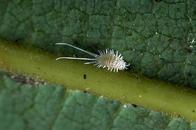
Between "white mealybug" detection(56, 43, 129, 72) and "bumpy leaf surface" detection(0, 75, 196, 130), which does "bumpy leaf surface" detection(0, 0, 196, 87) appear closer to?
"white mealybug" detection(56, 43, 129, 72)

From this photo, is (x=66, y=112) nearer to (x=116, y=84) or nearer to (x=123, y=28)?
(x=116, y=84)

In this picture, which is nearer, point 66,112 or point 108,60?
point 66,112

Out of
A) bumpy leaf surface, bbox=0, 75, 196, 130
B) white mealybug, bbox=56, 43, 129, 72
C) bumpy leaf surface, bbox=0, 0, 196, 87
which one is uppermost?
bumpy leaf surface, bbox=0, 0, 196, 87

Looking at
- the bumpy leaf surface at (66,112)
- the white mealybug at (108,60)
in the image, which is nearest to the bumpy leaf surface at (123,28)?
the white mealybug at (108,60)

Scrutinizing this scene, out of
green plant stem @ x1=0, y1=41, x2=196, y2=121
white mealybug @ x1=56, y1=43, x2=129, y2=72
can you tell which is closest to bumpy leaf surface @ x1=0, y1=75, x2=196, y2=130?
green plant stem @ x1=0, y1=41, x2=196, y2=121

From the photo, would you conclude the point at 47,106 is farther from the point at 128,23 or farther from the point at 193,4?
the point at 193,4

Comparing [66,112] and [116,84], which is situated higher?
[116,84]

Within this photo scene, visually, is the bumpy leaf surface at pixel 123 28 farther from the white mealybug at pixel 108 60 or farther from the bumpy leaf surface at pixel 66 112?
the bumpy leaf surface at pixel 66 112

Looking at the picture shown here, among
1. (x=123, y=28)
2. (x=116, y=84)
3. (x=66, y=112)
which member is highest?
(x=123, y=28)

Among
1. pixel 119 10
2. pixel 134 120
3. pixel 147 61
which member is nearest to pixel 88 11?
pixel 119 10

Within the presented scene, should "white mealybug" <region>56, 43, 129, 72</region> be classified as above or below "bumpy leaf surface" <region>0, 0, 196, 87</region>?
below

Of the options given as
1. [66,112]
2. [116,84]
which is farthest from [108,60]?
[66,112]
